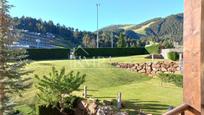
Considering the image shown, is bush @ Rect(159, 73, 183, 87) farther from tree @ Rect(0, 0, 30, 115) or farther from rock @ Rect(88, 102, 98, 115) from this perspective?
tree @ Rect(0, 0, 30, 115)

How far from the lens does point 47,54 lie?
170 feet

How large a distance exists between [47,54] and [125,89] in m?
25.3

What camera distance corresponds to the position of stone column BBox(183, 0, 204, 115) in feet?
12.6

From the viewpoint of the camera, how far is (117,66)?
38.8m

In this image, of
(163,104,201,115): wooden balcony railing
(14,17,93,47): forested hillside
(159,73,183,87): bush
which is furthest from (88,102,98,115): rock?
(14,17,93,47): forested hillside

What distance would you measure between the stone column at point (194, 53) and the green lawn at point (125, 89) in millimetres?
16489

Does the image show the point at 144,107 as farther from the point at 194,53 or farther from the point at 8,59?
the point at 194,53

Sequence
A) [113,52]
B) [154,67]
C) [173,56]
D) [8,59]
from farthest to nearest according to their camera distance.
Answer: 1. [113,52]
2. [173,56]
3. [154,67]
4. [8,59]

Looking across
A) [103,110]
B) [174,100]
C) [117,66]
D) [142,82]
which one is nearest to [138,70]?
[117,66]

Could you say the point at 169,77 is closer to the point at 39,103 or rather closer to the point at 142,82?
the point at 142,82

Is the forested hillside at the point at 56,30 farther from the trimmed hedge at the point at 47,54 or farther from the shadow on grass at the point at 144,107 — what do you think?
the shadow on grass at the point at 144,107

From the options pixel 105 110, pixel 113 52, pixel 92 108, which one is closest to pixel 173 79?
pixel 92 108

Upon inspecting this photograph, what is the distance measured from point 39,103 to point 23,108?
1.23 metres

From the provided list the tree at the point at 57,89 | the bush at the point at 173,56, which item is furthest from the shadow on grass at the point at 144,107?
the bush at the point at 173,56
